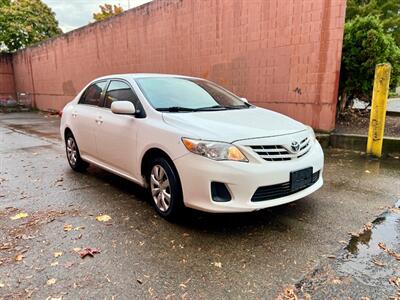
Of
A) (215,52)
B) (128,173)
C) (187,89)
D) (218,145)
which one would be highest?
(215,52)

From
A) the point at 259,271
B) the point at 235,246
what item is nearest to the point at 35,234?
the point at 235,246

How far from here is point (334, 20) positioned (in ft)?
20.2

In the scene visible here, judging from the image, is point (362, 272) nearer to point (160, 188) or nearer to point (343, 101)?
point (160, 188)

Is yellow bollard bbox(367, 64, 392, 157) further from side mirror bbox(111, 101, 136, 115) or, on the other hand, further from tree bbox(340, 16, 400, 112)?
side mirror bbox(111, 101, 136, 115)

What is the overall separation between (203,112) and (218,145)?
805 mm

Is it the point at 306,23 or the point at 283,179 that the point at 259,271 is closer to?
the point at 283,179

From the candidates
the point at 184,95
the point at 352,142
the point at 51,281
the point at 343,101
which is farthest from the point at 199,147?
the point at 343,101

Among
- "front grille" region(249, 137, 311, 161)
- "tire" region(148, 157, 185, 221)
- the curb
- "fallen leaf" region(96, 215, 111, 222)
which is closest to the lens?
"front grille" region(249, 137, 311, 161)

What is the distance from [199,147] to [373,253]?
68.2 inches

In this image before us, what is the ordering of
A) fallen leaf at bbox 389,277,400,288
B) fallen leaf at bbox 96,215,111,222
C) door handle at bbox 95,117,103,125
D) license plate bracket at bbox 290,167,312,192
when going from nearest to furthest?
fallen leaf at bbox 389,277,400,288 → license plate bracket at bbox 290,167,312,192 → fallen leaf at bbox 96,215,111,222 → door handle at bbox 95,117,103,125

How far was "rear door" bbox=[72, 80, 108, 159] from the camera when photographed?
4.56m

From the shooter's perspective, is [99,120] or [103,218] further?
[99,120]

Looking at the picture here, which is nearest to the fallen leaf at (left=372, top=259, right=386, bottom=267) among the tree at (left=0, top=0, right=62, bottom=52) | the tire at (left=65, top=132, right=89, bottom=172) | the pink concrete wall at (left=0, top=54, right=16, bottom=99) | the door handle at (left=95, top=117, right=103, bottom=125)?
the door handle at (left=95, top=117, right=103, bottom=125)

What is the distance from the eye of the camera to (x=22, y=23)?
22672 millimetres
